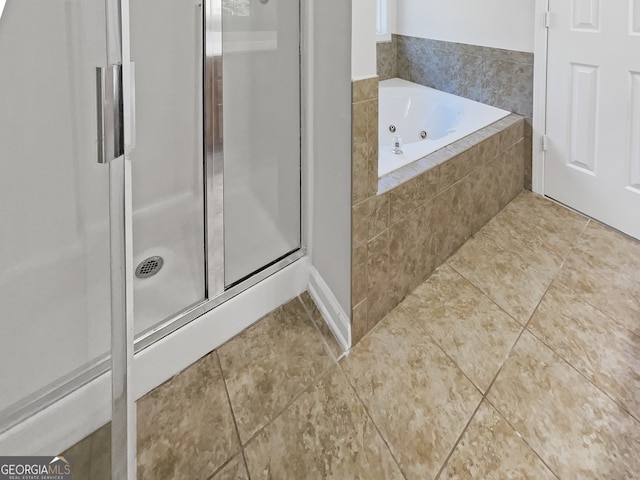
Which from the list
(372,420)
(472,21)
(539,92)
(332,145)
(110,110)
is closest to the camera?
(110,110)

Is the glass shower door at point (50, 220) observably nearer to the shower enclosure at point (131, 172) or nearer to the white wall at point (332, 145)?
the shower enclosure at point (131, 172)

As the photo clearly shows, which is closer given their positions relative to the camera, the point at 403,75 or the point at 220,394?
the point at 220,394

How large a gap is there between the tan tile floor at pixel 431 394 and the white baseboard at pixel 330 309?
→ 0.12 feet

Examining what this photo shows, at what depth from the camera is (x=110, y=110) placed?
814 mm

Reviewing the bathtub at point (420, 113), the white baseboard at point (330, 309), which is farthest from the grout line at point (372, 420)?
the bathtub at point (420, 113)

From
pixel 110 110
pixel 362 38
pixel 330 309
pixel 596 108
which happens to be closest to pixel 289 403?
pixel 330 309

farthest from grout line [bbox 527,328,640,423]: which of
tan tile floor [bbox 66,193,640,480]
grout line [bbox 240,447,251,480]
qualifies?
grout line [bbox 240,447,251,480]

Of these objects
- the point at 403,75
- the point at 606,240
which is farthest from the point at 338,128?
the point at 403,75

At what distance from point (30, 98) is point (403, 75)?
106 inches

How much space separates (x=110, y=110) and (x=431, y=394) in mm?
1101

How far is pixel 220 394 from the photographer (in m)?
1.32

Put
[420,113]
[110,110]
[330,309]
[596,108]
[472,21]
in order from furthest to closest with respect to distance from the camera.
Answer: [420,113], [472,21], [596,108], [330,309], [110,110]

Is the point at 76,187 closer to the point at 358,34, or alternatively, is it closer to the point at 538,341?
the point at 358,34

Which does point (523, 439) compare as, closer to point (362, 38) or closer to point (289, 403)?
point (289, 403)
